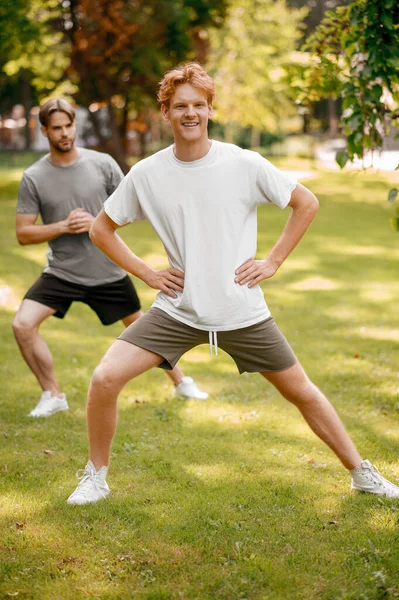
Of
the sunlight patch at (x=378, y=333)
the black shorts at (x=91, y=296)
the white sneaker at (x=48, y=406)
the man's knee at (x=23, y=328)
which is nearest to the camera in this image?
the man's knee at (x=23, y=328)

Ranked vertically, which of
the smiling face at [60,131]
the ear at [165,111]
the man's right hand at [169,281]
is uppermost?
the ear at [165,111]

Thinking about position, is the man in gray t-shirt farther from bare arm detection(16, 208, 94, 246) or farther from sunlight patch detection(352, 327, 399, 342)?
sunlight patch detection(352, 327, 399, 342)

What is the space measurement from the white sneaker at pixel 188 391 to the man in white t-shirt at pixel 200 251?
2.25 m

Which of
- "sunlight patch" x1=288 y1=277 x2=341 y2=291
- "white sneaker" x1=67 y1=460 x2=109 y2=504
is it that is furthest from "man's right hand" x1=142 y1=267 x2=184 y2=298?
"sunlight patch" x1=288 y1=277 x2=341 y2=291

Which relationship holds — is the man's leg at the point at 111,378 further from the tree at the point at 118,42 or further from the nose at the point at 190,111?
the tree at the point at 118,42

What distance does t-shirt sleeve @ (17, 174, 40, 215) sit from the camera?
19.9ft

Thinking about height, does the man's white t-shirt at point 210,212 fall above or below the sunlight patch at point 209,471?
above

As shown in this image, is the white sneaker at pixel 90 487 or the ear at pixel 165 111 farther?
the white sneaker at pixel 90 487

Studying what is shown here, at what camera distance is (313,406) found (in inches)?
174

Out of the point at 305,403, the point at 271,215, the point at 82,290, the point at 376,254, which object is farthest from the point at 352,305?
A: the point at 271,215

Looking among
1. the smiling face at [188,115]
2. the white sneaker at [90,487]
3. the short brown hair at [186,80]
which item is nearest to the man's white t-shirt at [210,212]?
the smiling face at [188,115]

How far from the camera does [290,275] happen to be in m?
12.6

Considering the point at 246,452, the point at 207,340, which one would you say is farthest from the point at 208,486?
the point at 207,340

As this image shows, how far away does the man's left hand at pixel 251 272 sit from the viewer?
4.17 metres
